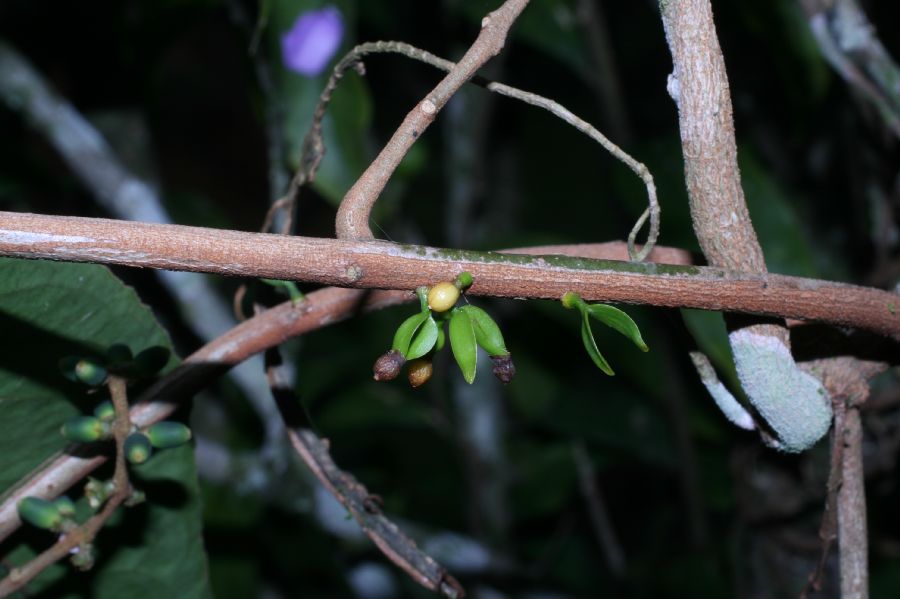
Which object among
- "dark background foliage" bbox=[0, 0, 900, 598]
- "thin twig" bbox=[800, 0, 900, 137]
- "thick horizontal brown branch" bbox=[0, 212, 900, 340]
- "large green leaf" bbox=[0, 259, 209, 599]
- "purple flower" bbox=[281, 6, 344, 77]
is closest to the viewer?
"thick horizontal brown branch" bbox=[0, 212, 900, 340]

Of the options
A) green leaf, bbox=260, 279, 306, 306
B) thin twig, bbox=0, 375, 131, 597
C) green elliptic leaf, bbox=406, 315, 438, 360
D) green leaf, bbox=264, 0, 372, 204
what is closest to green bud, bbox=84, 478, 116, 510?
thin twig, bbox=0, 375, 131, 597

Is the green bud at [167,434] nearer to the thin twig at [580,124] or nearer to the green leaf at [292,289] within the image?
the green leaf at [292,289]

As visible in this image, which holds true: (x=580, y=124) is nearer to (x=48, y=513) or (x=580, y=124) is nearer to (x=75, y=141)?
(x=48, y=513)

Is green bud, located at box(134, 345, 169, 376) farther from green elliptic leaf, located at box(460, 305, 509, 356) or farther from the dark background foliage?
the dark background foliage

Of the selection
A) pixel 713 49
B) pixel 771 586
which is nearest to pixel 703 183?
pixel 713 49

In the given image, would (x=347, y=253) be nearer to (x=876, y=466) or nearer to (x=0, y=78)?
(x=876, y=466)
